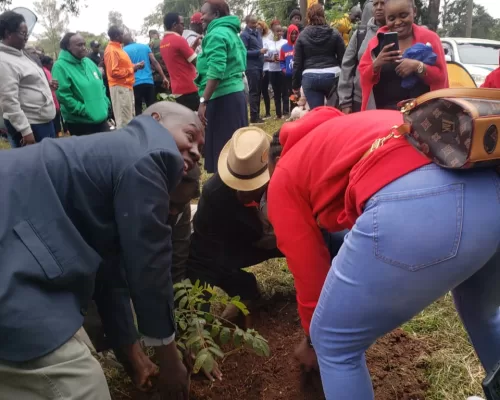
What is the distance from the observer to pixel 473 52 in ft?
28.6

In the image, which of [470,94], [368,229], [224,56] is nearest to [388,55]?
[224,56]

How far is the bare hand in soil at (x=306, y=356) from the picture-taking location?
2115 millimetres

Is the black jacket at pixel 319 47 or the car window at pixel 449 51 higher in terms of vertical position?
the black jacket at pixel 319 47

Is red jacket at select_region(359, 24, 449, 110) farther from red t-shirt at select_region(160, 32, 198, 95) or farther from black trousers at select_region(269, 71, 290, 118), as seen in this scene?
black trousers at select_region(269, 71, 290, 118)

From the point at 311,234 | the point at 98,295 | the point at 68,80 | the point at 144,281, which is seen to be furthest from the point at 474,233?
the point at 68,80

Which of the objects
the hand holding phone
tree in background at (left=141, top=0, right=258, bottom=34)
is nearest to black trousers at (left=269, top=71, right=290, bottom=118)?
the hand holding phone

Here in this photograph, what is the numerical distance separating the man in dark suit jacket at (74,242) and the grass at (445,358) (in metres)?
1.02

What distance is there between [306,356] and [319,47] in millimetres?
4234

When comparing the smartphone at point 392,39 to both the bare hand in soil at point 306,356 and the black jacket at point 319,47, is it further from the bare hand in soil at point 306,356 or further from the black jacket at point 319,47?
the black jacket at point 319,47

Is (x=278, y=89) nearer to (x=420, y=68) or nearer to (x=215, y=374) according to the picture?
(x=420, y=68)

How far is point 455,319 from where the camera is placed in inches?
106

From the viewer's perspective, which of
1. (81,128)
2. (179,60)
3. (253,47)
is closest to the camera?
(81,128)

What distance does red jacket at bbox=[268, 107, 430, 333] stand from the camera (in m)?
1.25

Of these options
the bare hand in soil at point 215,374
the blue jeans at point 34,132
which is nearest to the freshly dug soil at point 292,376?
the bare hand in soil at point 215,374
